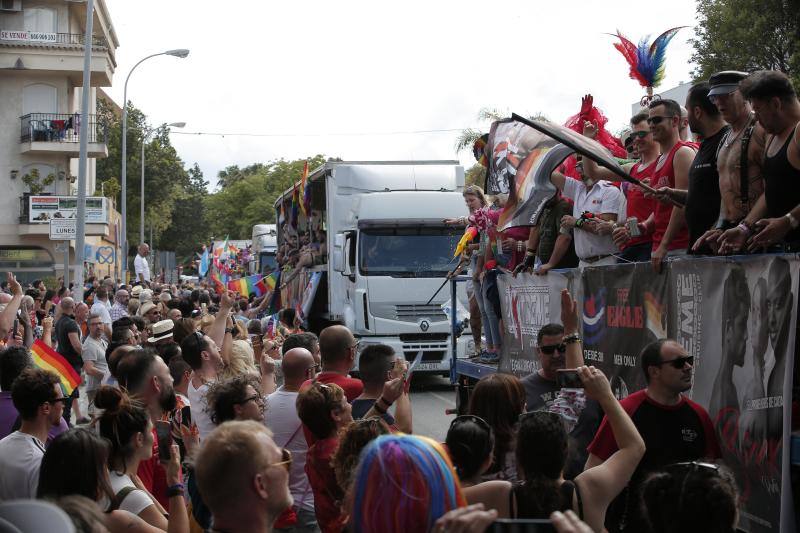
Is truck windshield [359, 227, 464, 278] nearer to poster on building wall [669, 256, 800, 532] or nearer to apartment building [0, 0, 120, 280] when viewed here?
poster on building wall [669, 256, 800, 532]

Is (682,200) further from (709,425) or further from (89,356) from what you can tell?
(89,356)

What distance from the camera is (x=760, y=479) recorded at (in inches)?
204

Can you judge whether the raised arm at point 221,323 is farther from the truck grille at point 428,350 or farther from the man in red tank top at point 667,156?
the truck grille at point 428,350

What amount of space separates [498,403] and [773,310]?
156 cm

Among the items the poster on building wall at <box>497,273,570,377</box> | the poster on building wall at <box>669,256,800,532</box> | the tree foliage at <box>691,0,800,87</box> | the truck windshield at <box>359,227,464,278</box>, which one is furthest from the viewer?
the tree foliage at <box>691,0,800,87</box>

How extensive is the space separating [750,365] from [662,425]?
61 cm

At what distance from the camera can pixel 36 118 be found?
46.2 m

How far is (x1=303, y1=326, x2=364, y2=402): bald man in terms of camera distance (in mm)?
6343

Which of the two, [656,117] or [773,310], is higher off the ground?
[656,117]

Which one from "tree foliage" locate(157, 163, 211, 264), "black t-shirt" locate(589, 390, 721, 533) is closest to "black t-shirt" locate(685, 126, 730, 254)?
"black t-shirt" locate(589, 390, 721, 533)

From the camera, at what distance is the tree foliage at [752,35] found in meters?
33.5

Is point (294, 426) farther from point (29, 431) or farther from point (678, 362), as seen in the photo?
point (678, 362)

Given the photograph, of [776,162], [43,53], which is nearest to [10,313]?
[776,162]

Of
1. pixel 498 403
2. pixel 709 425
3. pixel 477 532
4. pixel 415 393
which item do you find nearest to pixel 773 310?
pixel 709 425
